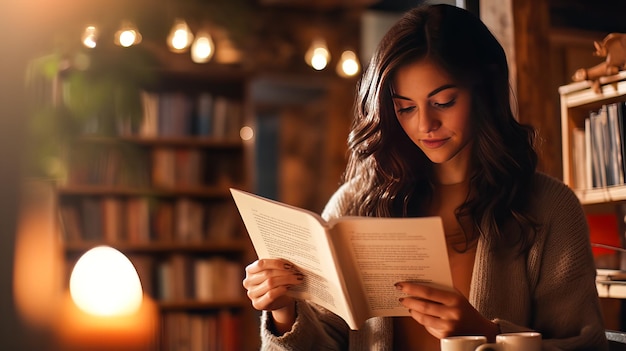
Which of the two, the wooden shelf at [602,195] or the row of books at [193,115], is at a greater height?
the row of books at [193,115]

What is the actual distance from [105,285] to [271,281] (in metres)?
0.60

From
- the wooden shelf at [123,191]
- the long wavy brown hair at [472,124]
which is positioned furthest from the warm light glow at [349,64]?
the long wavy brown hair at [472,124]

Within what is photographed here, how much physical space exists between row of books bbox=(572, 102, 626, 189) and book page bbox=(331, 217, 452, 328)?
2.71ft

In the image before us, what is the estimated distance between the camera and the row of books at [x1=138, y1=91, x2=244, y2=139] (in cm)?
473

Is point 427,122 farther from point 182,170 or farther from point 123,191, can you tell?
point 182,170

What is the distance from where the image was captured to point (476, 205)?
1.56m

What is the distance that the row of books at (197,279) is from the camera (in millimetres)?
4617

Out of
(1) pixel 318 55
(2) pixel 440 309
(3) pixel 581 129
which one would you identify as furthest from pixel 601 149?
(1) pixel 318 55

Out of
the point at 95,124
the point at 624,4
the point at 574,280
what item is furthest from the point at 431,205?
the point at 95,124

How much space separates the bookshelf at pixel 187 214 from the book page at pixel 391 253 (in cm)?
323

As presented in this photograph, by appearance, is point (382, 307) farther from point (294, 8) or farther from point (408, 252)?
point (294, 8)

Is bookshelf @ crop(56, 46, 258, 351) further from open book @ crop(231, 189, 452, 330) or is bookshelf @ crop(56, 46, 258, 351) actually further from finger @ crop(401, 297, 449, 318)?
finger @ crop(401, 297, 449, 318)

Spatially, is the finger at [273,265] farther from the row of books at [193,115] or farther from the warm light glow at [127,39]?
the row of books at [193,115]

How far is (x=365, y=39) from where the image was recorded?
20.2 feet
